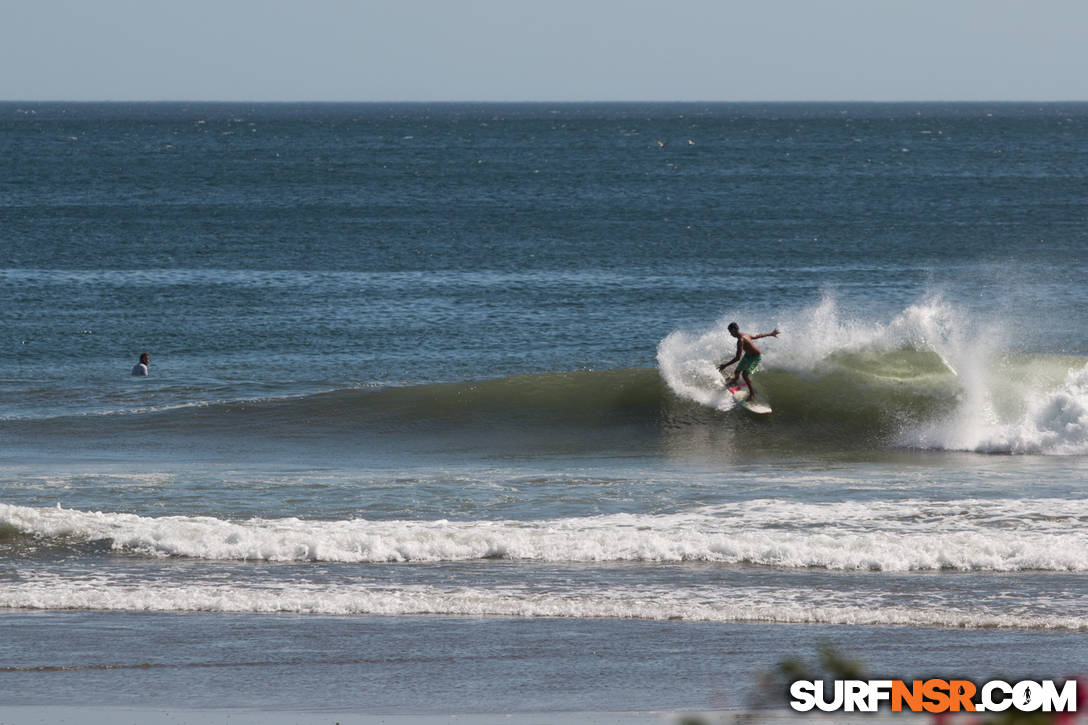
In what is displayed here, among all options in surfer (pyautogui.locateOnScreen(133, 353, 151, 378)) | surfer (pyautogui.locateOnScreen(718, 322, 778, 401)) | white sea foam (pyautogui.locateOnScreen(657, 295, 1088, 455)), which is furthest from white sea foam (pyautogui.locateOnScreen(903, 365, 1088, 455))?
surfer (pyautogui.locateOnScreen(133, 353, 151, 378))

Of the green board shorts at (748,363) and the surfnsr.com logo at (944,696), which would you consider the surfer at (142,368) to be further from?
the surfnsr.com logo at (944,696)

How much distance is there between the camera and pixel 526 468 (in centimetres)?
2036

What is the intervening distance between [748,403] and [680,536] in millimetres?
8759

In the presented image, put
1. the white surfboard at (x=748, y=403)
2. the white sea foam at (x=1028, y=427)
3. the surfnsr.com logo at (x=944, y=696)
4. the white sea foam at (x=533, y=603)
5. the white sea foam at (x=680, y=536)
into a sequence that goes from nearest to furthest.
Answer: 1. the surfnsr.com logo at (x=944, y=696)
2. the white sea foam at (x=533, y=603)
3. the white sea foam at (x=680, y=536)
4. the white sea foam at (x=1028, y=427)
5. the white surfboard at (x=748, y=403)

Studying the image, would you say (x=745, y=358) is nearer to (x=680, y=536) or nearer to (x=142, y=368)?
(x=680, y=536)

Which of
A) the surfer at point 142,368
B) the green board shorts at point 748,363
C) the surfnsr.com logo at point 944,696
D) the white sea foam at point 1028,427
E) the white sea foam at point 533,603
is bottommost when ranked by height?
the surfnsr.com logo at point 944,696

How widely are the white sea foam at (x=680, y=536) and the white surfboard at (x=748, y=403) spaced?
21.5 feet

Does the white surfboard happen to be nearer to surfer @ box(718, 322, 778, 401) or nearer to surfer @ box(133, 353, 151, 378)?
surfer @ box(718, 322, 778, 401)

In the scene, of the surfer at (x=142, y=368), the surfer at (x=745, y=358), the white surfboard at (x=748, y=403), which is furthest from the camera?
the surfer at (x=142, y=368)

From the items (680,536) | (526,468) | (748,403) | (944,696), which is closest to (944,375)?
(748,403)

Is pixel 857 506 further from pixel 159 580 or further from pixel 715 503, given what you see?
pixel 159 580

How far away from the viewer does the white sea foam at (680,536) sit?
45.9ft

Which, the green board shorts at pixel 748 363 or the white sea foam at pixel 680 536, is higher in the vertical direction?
the green board shorts at pixel 748 363

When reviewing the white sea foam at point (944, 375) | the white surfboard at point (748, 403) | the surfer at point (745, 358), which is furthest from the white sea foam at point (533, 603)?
the white surfboard at point (748, 403)
